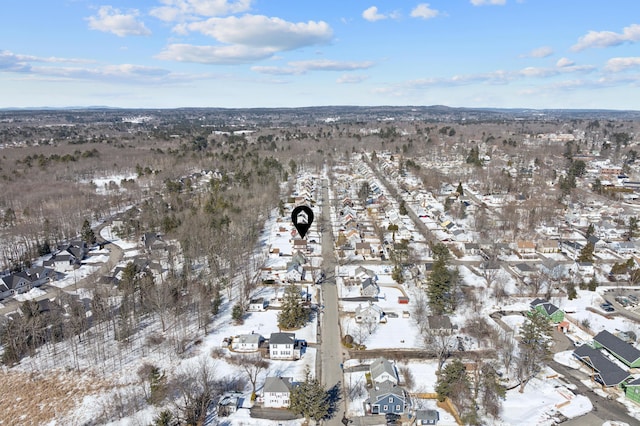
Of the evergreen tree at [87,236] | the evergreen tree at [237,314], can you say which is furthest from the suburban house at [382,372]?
the evergreen tree at [87,236]

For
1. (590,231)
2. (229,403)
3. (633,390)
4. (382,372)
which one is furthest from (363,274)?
(590,231)

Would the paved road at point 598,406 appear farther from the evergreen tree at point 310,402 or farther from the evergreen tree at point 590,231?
the evergreen tree at point 590,231

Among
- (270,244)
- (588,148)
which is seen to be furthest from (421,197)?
(588,148)

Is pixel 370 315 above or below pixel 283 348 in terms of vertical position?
above

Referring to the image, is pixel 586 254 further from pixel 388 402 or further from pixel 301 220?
pixel 301 220

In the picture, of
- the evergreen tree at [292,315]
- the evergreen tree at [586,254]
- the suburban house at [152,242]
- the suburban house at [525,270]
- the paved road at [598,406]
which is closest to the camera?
the paved road at [598,406]

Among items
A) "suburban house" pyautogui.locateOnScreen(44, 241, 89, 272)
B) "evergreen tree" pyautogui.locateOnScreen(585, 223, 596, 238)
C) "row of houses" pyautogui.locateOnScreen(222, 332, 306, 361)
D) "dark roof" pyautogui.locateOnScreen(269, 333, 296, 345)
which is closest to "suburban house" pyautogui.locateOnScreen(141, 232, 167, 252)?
"suburban house" pyautogui.locateOnScreen(44, 241, 89, 272)

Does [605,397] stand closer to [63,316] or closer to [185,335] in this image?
[185,335]

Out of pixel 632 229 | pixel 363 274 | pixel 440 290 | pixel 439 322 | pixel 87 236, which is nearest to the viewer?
pixel 439 322

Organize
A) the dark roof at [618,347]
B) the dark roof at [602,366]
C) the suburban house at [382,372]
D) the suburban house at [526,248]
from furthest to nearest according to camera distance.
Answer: the suburban house at [526,248] < the dark roof at [618,347] < the dark roof at [602,366] < the suburban house at [382,372]
